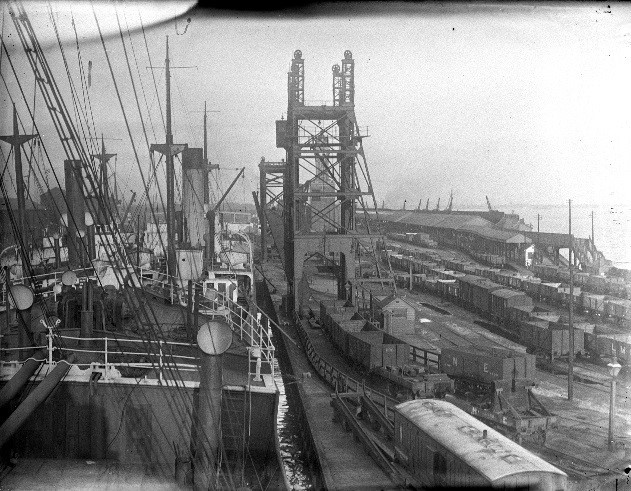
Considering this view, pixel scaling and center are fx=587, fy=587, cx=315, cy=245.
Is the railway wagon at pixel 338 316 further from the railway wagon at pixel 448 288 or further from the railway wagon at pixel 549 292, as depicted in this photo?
the railway wagon at pixel 549 292

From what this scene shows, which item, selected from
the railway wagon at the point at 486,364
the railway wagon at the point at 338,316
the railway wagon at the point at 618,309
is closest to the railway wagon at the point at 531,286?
the railway wagon at the point at 618,309

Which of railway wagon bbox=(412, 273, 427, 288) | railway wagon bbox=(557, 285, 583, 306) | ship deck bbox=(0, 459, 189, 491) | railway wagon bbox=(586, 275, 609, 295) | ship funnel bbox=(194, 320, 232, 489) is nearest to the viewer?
ship deck bbox=(0, 459, 189, 491)

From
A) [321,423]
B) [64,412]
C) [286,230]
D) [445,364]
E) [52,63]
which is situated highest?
[52,63]

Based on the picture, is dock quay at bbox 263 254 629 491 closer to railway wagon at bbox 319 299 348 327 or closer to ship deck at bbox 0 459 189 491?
railway wagon at bbox 319 299 348 327

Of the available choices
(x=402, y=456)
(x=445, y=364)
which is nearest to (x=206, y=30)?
(x=402, y=456)

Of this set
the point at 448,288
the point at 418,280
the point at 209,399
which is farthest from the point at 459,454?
the point at 418,280

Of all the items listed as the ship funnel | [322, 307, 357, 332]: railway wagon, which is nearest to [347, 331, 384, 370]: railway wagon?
[322, 307, 357, 332]: railway wagon

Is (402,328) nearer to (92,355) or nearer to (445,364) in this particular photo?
(445,364)
